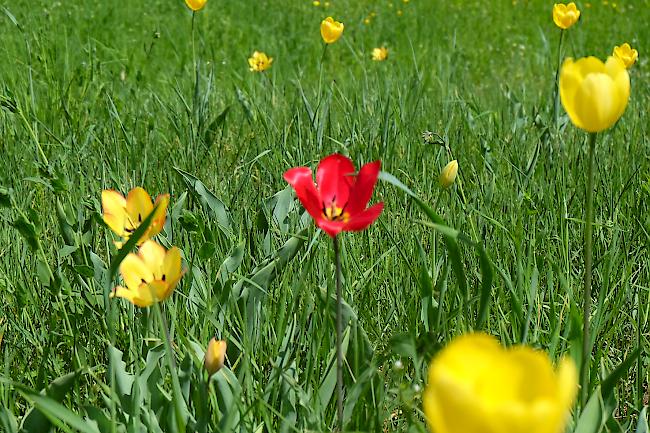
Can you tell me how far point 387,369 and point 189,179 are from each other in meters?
0.59

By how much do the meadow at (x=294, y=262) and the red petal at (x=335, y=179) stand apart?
0.08 meters

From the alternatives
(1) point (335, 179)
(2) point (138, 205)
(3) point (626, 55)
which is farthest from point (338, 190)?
(3) point (626, 55)

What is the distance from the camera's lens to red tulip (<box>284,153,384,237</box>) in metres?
0.96

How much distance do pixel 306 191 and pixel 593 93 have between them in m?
0.34

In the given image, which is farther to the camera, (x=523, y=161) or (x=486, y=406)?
(x=523, y=161)

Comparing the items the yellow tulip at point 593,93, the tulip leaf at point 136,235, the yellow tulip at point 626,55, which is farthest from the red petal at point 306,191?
the yellow tulip at point 626,55

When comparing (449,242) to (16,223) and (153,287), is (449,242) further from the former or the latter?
(16,223)

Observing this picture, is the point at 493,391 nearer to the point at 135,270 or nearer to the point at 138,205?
the point at 135,270

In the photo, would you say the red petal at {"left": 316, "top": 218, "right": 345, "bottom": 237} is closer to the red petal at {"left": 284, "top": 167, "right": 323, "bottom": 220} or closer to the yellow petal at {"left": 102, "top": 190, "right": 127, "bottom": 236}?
the red petal at {"left": 284, "top": 167, "right": 323, "bottom": 220}

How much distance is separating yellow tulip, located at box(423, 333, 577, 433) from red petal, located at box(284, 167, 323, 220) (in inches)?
17.5

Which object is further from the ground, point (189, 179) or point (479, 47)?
point (189, 179)

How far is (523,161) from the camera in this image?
2.25m

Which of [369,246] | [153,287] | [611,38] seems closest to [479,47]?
[611,38]

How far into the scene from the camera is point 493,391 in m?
0.51
